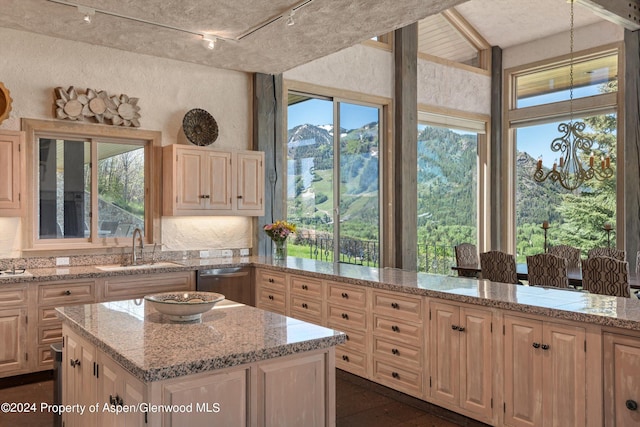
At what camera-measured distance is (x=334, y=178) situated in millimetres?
6766

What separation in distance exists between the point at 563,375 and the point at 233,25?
3635 millimetres

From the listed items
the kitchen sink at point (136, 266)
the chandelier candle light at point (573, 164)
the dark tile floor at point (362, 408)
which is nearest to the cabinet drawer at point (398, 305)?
the dark tile floor at point (362, 408)

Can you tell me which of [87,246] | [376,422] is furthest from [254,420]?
[87,246]

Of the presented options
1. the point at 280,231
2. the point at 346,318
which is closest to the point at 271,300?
the point at 280,231

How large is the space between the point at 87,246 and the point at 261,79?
2.65 meters

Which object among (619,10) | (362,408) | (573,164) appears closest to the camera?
(362,408)

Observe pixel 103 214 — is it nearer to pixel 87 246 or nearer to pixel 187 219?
pixel 87 246

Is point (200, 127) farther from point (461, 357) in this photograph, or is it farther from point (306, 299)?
point (461, 357)

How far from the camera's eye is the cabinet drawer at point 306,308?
14.2 ft

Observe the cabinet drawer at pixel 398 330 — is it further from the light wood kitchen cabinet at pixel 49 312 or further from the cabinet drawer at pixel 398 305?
the light wood kitchen cabinet at pixel 49 312

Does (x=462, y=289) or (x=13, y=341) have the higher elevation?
(x=462, y=289)

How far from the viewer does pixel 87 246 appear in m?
4.95

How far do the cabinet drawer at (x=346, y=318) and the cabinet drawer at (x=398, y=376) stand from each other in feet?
0.93

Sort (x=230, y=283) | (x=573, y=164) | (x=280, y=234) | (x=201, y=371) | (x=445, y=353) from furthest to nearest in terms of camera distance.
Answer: (x=573, y=164) < (x=280, y=234) < (x=230, y=283) < (x=445, y=353) < (x=201, y=371)
